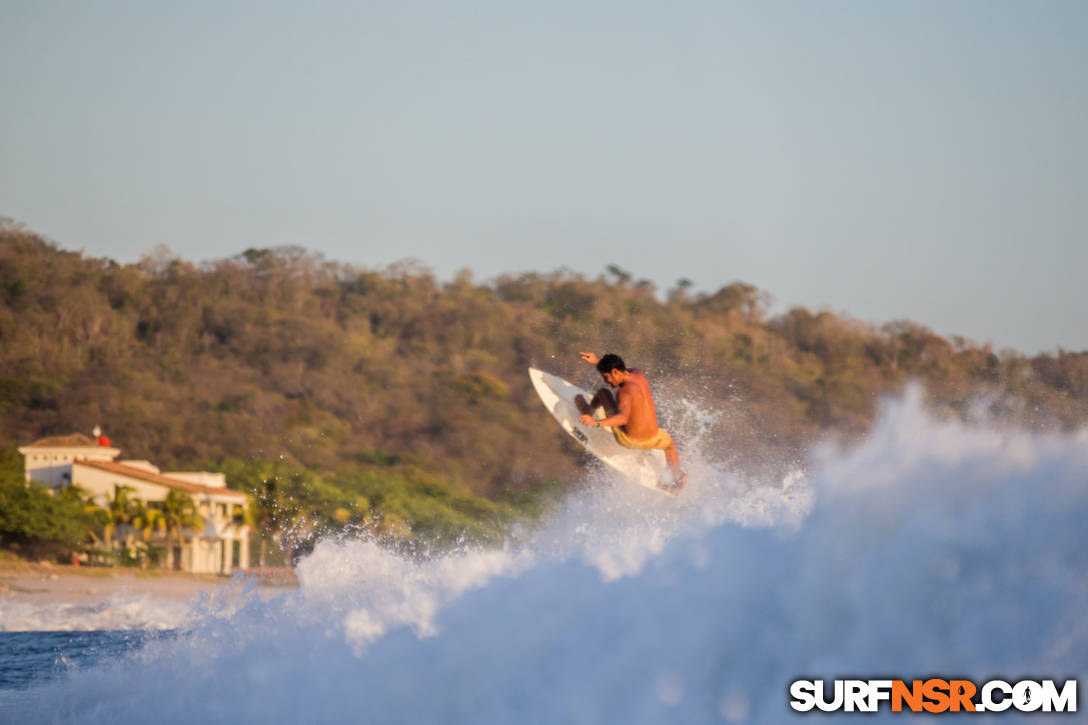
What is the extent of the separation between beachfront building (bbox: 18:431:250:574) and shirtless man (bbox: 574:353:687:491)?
79.6 ft

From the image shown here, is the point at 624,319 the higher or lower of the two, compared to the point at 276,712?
higher

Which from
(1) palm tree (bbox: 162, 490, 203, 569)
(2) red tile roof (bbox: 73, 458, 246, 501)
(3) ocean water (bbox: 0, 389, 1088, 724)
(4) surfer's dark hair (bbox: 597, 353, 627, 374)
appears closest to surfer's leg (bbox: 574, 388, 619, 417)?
(4) surfer's dark hair (bbox: 597, 353, 627, 374)

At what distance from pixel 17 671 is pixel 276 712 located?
5185 millimetres

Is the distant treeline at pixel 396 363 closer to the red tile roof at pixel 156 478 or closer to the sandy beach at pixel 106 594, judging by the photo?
the red tile roof at pixel 156 478

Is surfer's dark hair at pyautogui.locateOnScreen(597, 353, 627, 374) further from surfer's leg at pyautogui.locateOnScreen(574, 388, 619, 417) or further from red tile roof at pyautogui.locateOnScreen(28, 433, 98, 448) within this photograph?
red tile roof at pyautogui.locateOnScreen(28, 433, 98, 448)

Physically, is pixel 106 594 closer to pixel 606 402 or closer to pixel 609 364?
pixel 606 402

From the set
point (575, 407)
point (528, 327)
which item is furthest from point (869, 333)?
point (575, 407)

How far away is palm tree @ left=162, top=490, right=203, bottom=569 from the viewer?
108 ft

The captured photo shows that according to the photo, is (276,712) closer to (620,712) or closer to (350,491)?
(620,712)

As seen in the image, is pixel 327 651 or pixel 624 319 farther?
pixel 624 319

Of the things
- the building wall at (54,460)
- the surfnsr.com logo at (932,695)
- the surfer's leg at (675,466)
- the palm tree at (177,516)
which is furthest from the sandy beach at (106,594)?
the surfnsr.com logo at (932,695)

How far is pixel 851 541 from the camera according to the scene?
621 cm

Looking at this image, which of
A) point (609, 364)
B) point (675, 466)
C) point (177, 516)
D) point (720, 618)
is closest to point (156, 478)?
point (177, 516)

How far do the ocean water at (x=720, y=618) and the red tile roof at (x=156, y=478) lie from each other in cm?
2630
